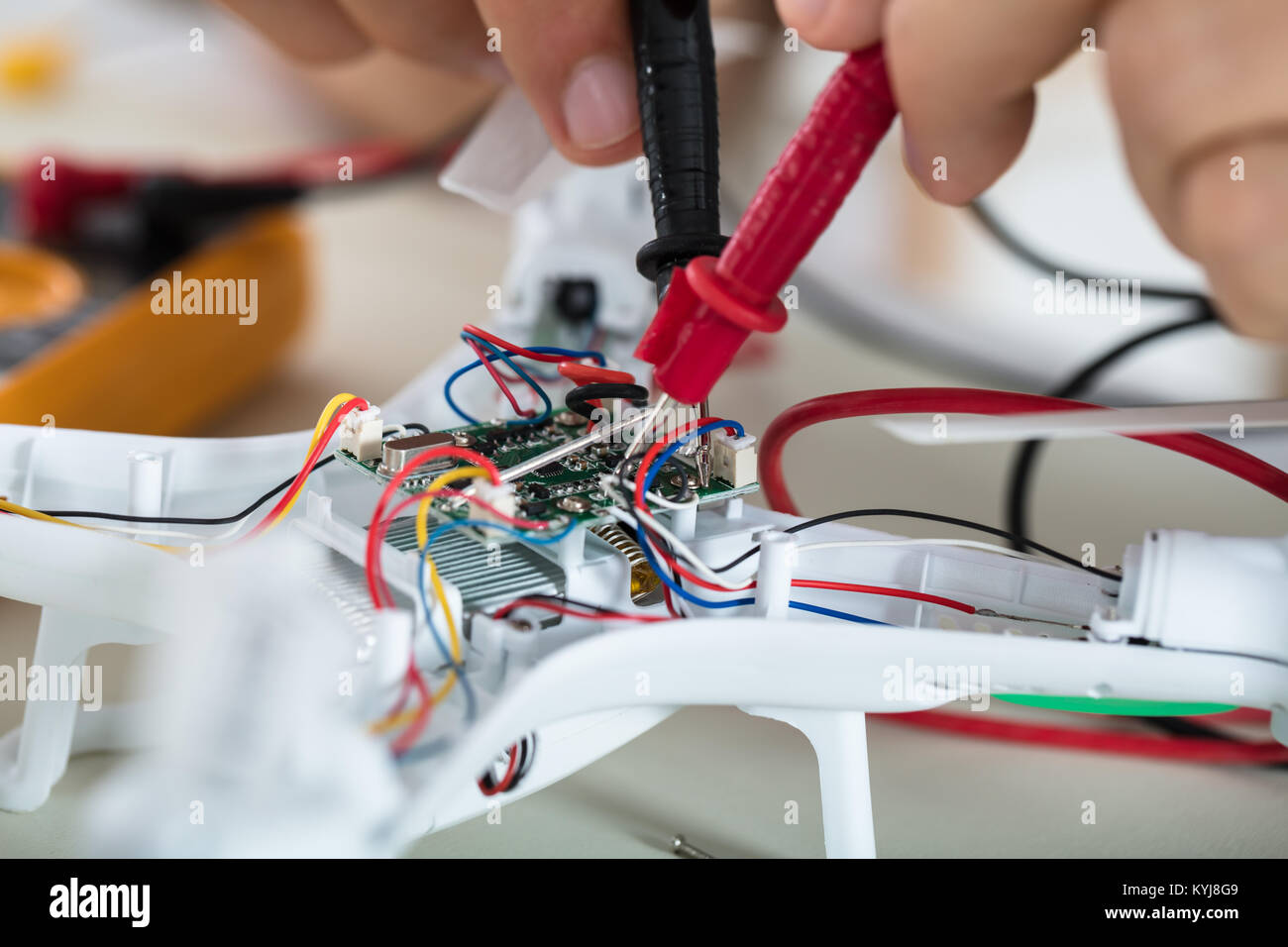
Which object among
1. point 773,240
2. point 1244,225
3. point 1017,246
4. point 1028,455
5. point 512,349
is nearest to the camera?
point 1244,225

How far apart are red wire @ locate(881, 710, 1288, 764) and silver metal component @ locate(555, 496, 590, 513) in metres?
0.30

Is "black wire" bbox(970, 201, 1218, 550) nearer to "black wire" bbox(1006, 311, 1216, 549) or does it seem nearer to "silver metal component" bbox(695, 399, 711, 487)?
"black wire" bbox(1006, 311, 1216, 549)

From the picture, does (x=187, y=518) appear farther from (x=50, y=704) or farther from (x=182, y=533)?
(x=50, y=704)

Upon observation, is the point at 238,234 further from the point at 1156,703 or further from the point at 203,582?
the point at 1156,703

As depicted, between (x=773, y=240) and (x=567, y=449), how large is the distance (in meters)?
0.18

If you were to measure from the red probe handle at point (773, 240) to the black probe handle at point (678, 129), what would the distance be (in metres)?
0.08

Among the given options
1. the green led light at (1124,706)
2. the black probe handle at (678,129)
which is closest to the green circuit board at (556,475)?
the black probe handle at (678,129)

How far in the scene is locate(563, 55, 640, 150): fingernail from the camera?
693mm

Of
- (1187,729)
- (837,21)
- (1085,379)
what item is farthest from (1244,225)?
(1085,379)

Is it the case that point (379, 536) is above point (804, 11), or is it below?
below

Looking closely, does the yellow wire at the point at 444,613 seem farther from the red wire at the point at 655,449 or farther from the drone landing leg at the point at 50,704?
the drone landing leg at the point at 50,704

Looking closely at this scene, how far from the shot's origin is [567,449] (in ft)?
2.04

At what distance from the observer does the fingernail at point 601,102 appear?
693mm

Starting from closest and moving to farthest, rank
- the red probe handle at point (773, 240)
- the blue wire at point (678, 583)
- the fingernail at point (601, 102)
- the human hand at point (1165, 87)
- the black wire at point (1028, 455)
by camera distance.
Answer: the human hand at point (1165, 87)
the red probe handle at point (773, 240)
the blue wire at point (678, 583)
the fingernail at point (601, 102)
the black wire at point (1028, 455)
